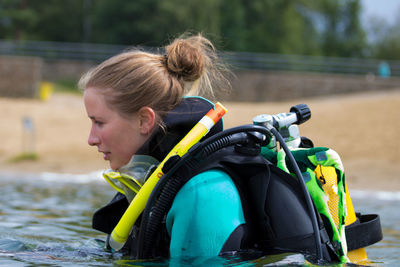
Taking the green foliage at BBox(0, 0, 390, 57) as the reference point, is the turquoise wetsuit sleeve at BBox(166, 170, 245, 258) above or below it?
below

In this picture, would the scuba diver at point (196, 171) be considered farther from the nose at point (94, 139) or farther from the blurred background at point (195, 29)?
the blurred background at point (195, 29)

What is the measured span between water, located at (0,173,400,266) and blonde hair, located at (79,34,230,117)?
0.57 m

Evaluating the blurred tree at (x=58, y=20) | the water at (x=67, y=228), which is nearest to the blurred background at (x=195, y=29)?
the blurred tree at (x=58, y=20)

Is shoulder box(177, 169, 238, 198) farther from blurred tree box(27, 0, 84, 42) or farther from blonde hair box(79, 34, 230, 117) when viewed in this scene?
blurred tree box(27, 0, 84, 42)

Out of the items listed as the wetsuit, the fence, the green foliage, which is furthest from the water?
the green foliage

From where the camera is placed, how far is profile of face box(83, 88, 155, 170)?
7.22 feet

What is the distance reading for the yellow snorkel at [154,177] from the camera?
6.70 feet

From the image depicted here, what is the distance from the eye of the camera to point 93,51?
22406 millimetres

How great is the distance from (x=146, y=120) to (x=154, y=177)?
23cm

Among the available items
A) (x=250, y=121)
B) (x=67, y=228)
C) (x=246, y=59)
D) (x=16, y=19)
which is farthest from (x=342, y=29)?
(x=67, y=228)

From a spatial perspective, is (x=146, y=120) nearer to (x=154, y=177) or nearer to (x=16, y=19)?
(x=154, y=177)

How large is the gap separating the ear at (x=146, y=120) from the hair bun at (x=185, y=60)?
21cm

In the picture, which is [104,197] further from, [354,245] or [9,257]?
[354,245]

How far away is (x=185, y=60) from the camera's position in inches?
90.7
